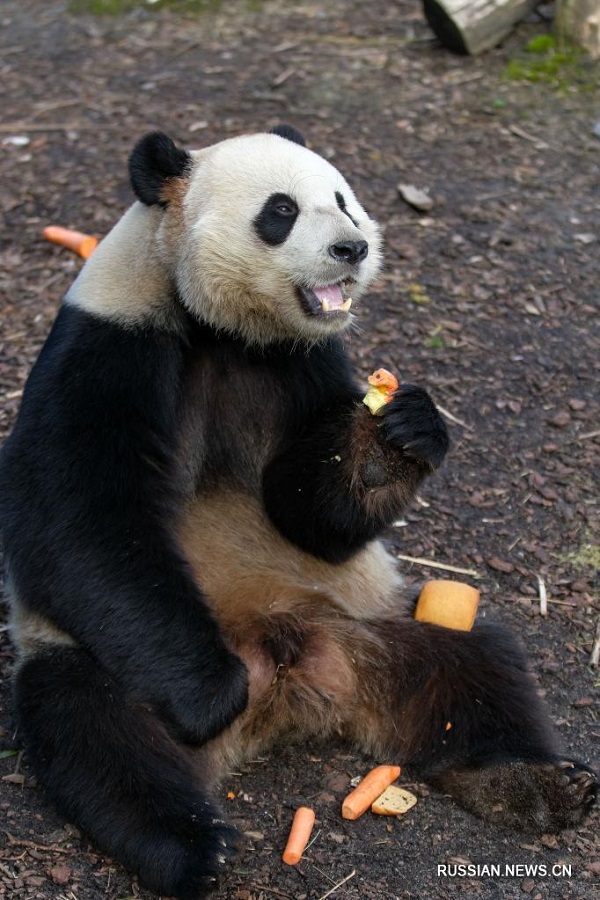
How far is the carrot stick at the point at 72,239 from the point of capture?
6652 mm

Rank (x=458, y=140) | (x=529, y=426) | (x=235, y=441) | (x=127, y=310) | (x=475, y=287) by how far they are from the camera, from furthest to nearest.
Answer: (x=458, y=140) → (x=475, y=287) → (x=529, y=426) → (x=235, y=441) → (x=127, y=310)

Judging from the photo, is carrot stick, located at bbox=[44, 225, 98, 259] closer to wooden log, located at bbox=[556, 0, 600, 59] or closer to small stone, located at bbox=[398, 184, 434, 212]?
small stone, located at bbox=[398, 184, 434, 212]

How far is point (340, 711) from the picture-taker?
4.17 meters

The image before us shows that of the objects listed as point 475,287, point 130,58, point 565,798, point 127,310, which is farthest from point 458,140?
point 565,798

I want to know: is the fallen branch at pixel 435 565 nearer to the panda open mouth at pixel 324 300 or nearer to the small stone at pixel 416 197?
the panda open mouth at pixel 324 300

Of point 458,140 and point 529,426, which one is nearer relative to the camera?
point 529,426

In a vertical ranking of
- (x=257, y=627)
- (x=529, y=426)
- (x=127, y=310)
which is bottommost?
(x=529, y=426)

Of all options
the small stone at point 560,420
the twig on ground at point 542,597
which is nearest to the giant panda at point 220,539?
the twig on ground at point 542,597

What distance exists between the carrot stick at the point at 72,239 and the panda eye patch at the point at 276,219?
110 inches

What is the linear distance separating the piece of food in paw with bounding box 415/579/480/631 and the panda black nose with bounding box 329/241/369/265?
1466 millimetres

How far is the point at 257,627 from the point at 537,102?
18.3ft

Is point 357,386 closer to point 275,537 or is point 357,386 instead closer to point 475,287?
point 275,537

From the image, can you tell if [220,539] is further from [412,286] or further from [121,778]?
[412,286]

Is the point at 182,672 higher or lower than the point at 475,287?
higher
